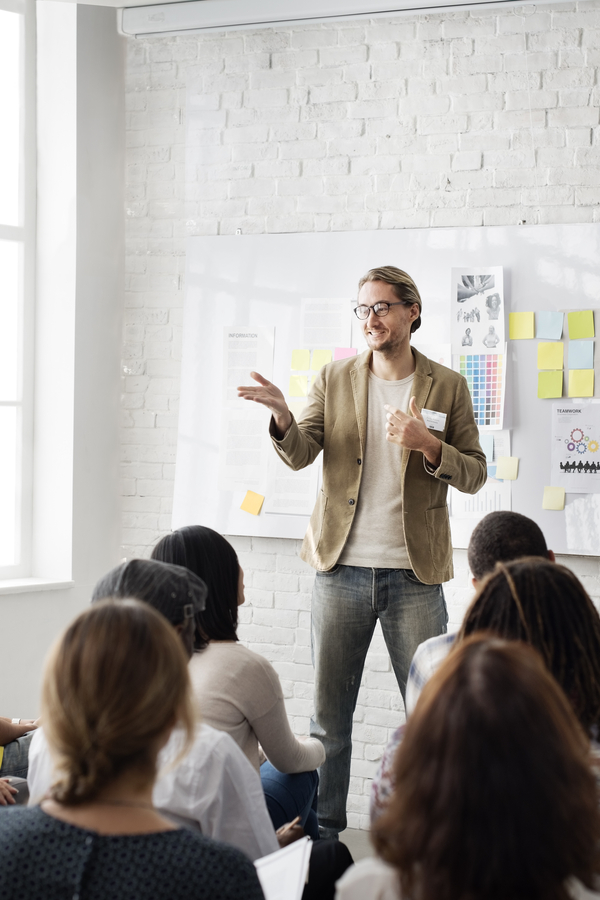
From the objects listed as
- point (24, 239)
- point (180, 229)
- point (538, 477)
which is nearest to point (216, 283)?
point (180, 229)

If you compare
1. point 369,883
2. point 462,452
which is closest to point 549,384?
point 462,452

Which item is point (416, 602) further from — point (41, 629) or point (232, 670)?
point (41, 629)

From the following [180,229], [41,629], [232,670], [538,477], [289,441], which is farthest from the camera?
[180,229]

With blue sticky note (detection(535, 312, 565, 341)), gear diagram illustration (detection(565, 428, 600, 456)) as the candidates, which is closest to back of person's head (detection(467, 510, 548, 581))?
gear diagram illustration (detection(565, 428, 600, 456))

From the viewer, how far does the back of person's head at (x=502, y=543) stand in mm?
1692

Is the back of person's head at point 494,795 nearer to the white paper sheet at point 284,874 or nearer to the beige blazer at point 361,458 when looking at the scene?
the white paper sheet at point 284,874

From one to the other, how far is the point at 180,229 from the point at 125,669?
286 centimetres

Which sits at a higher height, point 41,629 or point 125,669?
point 125,669

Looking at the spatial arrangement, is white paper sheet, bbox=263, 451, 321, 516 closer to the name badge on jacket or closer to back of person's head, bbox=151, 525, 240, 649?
the name badge on jacket

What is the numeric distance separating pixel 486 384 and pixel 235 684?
1.79 meters

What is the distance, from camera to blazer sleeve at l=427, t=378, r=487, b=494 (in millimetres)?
2436

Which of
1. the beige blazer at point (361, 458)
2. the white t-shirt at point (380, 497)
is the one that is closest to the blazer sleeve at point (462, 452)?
the beige blazer at point (361, 458)

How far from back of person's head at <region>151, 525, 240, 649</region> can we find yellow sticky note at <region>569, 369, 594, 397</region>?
1.68 m

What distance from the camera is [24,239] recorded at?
3461 mm
